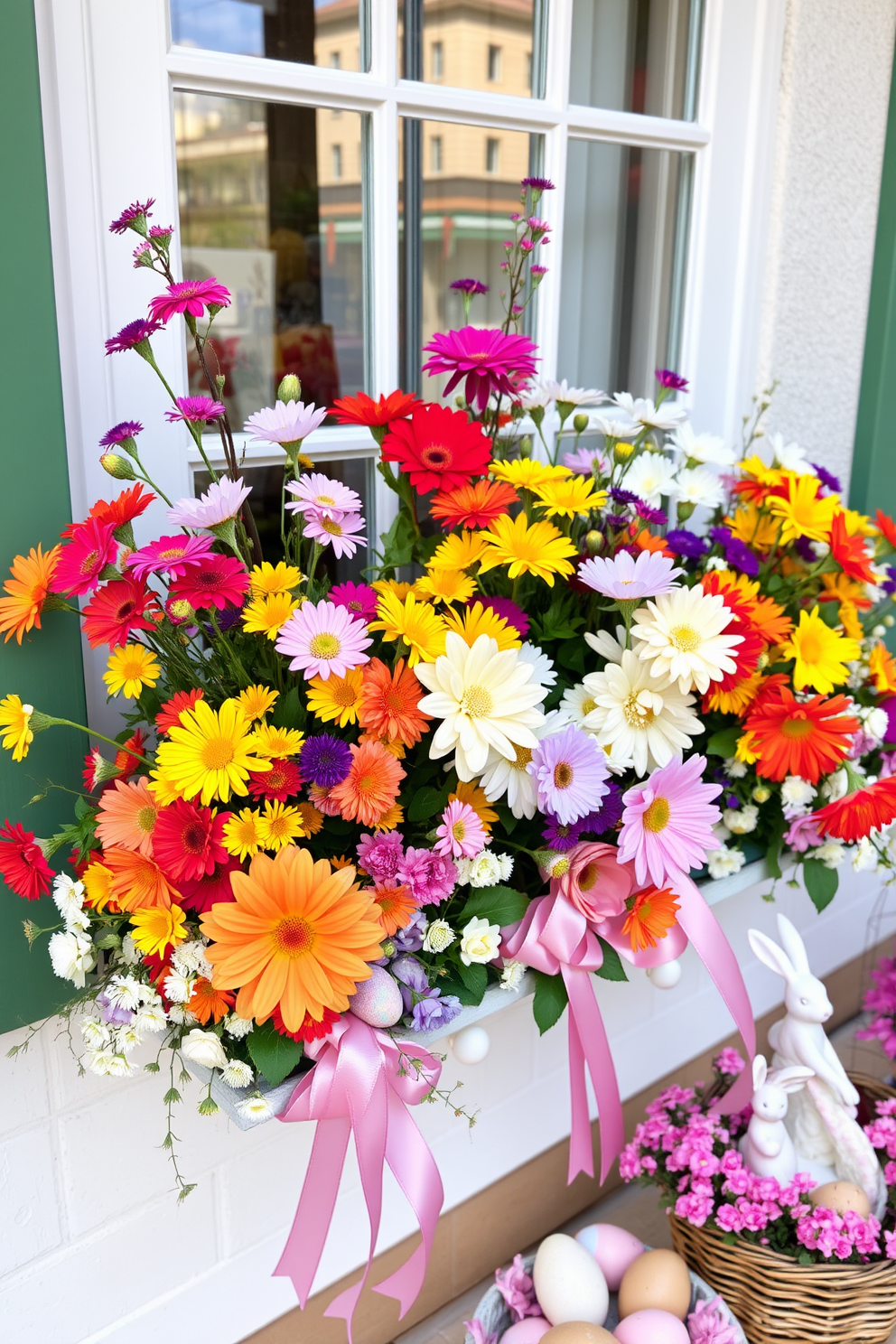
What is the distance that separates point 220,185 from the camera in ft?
5.42

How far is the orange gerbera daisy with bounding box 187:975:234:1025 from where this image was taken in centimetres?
73

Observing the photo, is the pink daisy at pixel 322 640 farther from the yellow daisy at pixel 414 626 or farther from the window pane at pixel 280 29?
the window pane at pixel 280 29

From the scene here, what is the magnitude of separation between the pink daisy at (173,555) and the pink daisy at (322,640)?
8 centimetres

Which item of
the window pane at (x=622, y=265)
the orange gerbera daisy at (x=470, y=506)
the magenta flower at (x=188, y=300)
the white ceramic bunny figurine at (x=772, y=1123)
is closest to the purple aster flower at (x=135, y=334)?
the magenta flower at (x=188, y=300)

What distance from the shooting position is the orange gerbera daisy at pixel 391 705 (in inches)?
30.1

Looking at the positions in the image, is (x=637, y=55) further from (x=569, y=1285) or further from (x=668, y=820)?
(x=569, y=1285)

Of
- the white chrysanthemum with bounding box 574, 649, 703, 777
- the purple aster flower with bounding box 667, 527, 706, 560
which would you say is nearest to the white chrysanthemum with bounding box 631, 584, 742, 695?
the white chrysanthemum with bounding box 574, 649, 703, 777

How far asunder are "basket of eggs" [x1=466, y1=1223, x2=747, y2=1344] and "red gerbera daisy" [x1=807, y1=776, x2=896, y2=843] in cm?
54

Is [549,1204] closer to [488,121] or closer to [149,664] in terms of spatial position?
[149,664]

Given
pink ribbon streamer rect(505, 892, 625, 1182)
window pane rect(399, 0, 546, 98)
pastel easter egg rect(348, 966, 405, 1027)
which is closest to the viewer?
pastel easter egg rect(348, 966, 405, 1027)

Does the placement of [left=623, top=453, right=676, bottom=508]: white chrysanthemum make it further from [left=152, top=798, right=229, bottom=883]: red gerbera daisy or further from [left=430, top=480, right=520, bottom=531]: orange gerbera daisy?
[left=152, top=798, right=229, bottom=883]: red gerbera daisy

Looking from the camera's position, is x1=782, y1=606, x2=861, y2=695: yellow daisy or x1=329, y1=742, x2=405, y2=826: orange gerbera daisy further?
x1=782, y1=606, x2=861, y2=695: yellow daisy

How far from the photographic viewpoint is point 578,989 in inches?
35.9

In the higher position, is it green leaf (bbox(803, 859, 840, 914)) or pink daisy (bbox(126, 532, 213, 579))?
pink daisy (bbox(126, 532, 213, 579))
